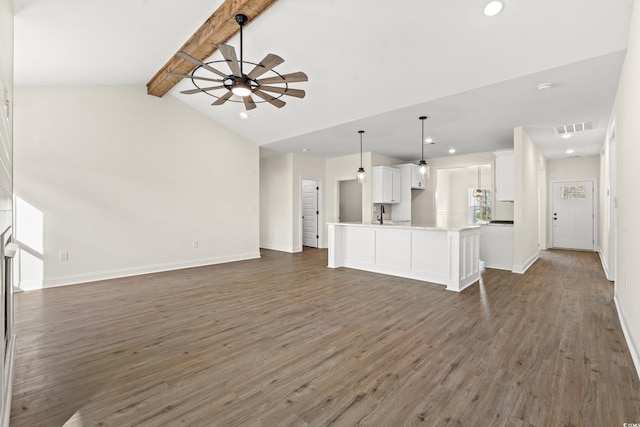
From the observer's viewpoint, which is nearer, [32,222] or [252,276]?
[32,222]

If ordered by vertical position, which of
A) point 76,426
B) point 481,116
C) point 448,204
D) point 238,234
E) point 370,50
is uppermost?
point 370,50

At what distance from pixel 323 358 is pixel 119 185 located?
4.78 m

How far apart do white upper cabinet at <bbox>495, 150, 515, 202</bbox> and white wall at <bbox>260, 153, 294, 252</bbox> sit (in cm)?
472

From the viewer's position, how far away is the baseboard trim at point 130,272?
4690 millimetres

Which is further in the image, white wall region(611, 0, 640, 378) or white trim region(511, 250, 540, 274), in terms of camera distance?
white trim region(511, 250, 540, 274)

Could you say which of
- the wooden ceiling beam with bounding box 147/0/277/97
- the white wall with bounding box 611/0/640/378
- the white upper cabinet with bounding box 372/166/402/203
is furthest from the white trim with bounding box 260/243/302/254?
the white wall with bounding box 611/0/640/378

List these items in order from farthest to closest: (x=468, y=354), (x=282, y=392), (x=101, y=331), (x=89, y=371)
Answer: (x=101, y=331) → (x=468, y=354) → (x=89, y=371) → (x=282, y=392)

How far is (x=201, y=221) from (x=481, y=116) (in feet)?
18.0

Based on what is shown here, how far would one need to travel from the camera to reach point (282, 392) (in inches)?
77.8

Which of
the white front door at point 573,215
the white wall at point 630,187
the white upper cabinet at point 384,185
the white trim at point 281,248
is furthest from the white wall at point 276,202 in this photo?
the white front door at point 573,215

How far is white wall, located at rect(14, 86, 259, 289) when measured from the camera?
14.8ft

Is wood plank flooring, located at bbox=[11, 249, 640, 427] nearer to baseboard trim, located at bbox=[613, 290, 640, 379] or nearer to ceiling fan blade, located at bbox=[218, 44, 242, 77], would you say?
baseboard trim, located at bbox=[613, 290, 640, 379]

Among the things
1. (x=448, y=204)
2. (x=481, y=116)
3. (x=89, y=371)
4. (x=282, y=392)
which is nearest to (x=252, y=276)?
(x=89, y=371)

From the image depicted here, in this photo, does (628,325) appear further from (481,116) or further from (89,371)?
(89,371)
